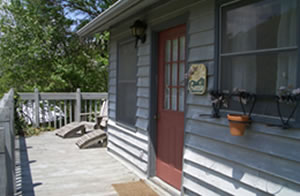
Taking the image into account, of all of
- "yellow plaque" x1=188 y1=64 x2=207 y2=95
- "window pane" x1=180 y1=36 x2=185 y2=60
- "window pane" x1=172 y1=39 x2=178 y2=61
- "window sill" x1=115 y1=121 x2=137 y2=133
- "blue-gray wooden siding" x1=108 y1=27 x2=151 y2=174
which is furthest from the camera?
"window sill" x1=115 y1=121 x2=137 y2=133

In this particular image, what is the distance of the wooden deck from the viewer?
3438 millimetres

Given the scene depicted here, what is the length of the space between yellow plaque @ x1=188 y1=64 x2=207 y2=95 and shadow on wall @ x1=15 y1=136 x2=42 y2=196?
227 cm

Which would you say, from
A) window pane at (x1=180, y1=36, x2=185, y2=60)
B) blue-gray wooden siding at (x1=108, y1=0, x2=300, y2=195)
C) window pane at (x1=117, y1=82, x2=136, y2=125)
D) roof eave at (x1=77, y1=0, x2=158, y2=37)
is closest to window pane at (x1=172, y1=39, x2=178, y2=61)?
window pane at (x1=180, y1=36, x2=185, y2=60)

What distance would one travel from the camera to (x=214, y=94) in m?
2.45

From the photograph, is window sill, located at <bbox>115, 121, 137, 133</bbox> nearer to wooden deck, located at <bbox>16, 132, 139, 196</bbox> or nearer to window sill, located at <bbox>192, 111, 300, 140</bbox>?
wooden deck, located at <bbox>16, 132, 139, 196</bbox>

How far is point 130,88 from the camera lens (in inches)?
175

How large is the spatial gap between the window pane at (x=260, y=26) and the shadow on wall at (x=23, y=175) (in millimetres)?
2820

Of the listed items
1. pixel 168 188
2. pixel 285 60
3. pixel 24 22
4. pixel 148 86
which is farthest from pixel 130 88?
pixel 24 22

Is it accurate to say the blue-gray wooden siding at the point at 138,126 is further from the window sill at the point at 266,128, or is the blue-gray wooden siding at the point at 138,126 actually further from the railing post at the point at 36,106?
the railing post at the point at 36,106

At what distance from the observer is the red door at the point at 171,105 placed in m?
3.23

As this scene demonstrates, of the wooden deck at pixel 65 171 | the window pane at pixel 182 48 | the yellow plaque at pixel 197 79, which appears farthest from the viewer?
the wooden deck at pixel 65 171

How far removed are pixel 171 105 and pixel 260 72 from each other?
1486mm

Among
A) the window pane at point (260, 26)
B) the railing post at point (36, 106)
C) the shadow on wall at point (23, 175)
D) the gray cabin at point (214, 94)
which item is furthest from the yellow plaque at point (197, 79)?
the railing post at point (36, 106)

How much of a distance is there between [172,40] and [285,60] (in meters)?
1.70
